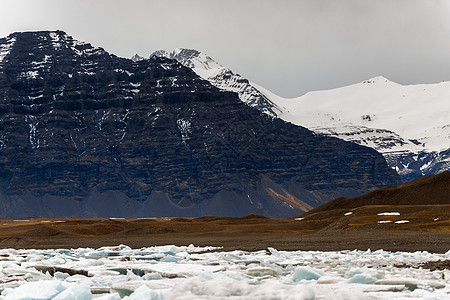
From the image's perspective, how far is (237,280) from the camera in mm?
19781

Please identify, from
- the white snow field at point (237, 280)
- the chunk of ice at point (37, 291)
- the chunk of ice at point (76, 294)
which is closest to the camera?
the white snow field at point (237, 280)

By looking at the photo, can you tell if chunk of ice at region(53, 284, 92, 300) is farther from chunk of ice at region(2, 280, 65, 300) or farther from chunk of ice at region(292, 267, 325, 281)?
chunk of ice at region(292, 267, 325, 281)

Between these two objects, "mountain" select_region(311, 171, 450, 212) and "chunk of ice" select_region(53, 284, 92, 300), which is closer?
"chunk of ice" select_region(53, 284, 92, 300)

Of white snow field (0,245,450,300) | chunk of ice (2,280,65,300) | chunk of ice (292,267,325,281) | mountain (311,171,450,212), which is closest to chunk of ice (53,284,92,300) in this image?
white snow field (0,245,450,300)

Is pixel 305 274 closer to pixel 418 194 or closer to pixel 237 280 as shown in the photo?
pixel 237 280

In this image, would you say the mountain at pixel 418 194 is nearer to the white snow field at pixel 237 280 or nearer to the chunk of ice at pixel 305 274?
the white snow field at pixel 237 280

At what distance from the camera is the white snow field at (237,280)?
15.5 m

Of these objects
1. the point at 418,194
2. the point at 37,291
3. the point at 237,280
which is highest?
the point at 418,194

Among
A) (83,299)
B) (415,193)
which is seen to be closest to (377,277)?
(83,299)

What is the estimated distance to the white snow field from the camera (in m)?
15.5

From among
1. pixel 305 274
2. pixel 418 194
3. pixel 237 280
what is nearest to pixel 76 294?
pixel 237 280

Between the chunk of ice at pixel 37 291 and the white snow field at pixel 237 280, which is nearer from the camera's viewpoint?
the white snow field at pixel 237 280

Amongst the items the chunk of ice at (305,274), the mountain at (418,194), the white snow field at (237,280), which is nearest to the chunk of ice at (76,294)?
the white snow field at (237,280)

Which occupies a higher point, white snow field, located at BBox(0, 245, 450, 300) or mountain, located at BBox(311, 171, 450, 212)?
mountain, located at BBox(311, 171, 450, 212)
